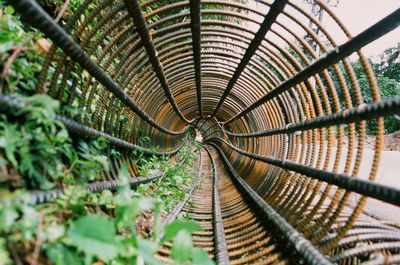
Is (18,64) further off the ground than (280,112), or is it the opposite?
(280,112)

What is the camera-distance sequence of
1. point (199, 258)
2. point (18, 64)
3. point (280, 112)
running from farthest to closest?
point (280, 112)
point (18, 64)
point (199, 258)

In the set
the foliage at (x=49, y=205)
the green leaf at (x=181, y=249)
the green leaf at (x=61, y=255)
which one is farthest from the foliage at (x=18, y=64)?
the green leaf at (x=181, y=249)

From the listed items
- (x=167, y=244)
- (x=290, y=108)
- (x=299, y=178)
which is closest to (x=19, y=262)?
(x=167, y=244)

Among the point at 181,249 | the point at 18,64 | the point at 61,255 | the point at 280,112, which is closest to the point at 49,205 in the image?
the point at 61,255

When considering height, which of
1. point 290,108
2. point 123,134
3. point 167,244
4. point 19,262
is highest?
point 290,108

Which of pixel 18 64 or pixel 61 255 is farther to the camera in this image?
pixel 18 64

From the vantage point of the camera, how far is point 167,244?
2564 millimetres

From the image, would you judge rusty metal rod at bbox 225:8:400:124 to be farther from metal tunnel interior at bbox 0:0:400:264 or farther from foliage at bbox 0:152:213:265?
foliage at bbox 0:152:213:265

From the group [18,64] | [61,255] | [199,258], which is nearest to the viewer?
[61,255]

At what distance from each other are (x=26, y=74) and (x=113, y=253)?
3.41ft

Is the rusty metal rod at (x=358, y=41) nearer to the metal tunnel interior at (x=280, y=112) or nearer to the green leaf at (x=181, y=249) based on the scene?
the metal tunnel interior at (x=280, y=112)

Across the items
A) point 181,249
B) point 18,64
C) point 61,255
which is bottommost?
point 61,255

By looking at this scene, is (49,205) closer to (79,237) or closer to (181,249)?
(79,237)

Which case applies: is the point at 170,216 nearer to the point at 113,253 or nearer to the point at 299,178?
the point at 299,178
